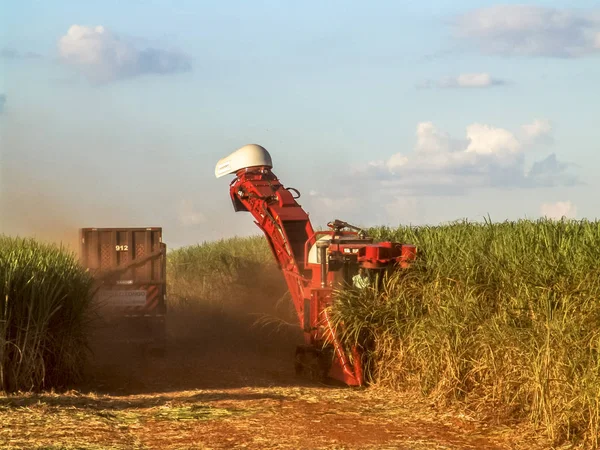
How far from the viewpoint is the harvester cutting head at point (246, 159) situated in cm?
→ 1844

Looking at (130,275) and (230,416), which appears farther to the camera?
(130,275)

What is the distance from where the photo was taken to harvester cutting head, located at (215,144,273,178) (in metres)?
18.4

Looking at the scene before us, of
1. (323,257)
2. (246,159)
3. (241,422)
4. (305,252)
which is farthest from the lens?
(246,159)

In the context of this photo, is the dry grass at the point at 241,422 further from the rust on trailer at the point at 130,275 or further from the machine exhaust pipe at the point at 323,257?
the rust on trailer at the point at 130,275

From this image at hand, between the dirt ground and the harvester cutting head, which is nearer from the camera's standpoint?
the dirt ground

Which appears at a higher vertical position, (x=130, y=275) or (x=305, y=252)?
(x=305, y=252)

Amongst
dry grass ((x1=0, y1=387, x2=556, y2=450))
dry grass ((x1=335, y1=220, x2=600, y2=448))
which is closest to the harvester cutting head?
dry grass ((x1=335, y1=220, x2=600, y2=448))

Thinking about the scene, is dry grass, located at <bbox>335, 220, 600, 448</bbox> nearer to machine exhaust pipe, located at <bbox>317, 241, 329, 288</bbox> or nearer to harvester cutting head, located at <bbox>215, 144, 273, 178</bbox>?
machine exhaust pipe, located at <bbox>317, 241, 329, 288</bbox>

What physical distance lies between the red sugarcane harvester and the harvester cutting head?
454mm

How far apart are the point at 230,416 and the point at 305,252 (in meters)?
4.80

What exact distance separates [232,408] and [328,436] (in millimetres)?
2031

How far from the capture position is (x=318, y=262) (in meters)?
15.6

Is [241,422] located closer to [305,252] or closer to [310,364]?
[310,364]

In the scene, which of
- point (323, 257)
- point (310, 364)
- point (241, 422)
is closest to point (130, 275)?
point (310, 364)
